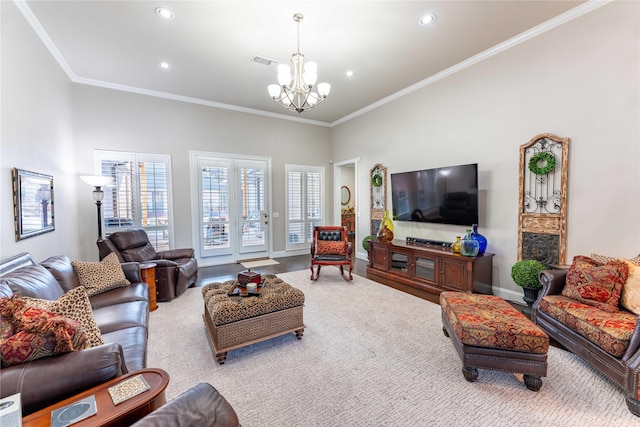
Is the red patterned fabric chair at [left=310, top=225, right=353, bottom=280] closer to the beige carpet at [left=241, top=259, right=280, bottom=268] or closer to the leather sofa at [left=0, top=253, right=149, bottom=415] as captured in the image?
the beige carpet at [left=241, top=259, right=280, bottom=268]

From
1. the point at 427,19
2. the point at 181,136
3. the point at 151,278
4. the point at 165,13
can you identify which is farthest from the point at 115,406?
the point at 181,136

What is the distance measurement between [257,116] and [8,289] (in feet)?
17.2

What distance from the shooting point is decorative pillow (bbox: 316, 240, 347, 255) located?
4777 mm

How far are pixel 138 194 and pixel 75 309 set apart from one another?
4007mm

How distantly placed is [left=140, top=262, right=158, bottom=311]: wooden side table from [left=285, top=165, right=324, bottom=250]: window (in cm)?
358

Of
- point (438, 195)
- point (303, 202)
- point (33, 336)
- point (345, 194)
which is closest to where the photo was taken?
point (33, 336)

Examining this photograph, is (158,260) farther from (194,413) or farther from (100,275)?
(194,413)

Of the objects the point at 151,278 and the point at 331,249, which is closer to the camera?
the point at 151,278

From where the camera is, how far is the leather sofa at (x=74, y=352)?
3.66 ft

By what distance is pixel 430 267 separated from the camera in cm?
406

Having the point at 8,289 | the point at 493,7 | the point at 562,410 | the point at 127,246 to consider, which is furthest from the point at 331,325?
the point at 493,7

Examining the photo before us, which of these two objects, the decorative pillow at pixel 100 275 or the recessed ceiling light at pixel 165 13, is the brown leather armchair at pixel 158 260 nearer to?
the decorative pillow at pixel 100 275

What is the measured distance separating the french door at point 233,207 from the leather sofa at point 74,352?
2.55m

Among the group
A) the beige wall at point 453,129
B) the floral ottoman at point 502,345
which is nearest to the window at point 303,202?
the beige wall at point 453,129
